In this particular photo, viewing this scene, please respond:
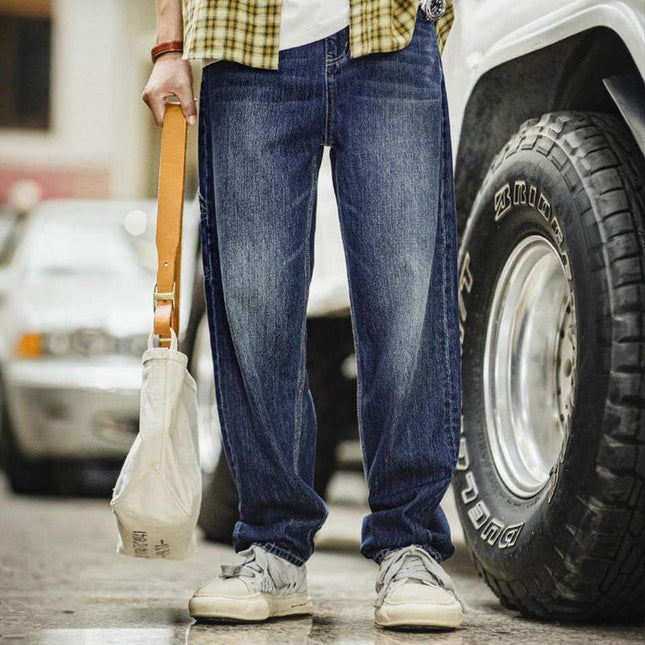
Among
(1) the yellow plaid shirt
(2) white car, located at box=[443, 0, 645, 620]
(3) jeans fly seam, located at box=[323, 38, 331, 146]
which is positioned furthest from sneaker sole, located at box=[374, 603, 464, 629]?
(1) the yellow plaid shirt

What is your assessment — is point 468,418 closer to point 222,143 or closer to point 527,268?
point 527,268

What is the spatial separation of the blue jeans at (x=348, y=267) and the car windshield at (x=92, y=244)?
14.1 feet

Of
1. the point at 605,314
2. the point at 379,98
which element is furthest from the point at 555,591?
the point at 379,98

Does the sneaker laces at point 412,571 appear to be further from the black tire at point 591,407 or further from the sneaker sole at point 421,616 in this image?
the black tire at point 591,407

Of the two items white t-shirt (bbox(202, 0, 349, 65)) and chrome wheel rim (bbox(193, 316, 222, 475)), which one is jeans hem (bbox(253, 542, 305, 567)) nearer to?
white t-shirt (bbox(202, 0, 349, 65))

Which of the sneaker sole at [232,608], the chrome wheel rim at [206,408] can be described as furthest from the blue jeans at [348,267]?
the chrome wheel rim at [206,408]

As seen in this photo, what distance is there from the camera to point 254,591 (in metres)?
2.23

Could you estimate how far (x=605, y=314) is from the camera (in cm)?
207

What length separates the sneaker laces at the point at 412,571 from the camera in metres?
2.18

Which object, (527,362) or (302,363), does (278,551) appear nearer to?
(302,363)

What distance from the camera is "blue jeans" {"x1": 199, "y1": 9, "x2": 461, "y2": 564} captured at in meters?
2.22

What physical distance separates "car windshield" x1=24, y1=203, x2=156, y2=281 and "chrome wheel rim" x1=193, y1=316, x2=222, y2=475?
1984 mm

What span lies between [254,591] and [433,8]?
1085 mm

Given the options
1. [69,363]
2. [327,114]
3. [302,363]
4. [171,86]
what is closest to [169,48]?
[171,86]
